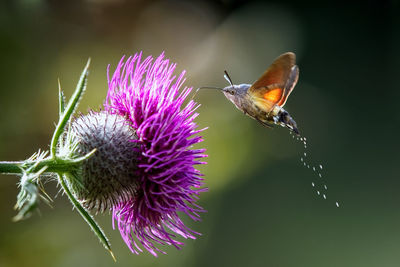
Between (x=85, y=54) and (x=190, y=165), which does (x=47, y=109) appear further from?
(x=190, y=165)

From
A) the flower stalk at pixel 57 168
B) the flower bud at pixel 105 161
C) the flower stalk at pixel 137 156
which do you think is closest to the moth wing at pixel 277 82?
the flower stalk at pixel 137 156

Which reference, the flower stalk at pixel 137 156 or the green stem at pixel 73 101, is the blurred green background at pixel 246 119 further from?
the green stem at pixel 73 101

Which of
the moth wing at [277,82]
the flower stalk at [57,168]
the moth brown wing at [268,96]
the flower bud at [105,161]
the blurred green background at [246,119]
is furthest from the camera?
the blurred green background at [246,119]

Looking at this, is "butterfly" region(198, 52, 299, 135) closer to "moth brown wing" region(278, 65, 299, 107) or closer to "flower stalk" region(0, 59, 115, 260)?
"moth brown wing" region(278, 65, 299, 107)

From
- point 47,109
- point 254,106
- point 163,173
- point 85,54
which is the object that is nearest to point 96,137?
point 163,173

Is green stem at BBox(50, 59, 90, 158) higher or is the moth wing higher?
green stem at BBox(50, 59, 90, 158)

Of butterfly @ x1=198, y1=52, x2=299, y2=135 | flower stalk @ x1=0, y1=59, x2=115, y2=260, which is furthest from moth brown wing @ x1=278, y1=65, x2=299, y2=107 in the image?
flower stalk @ x1=0, y1=59, x2=115, y2=260
